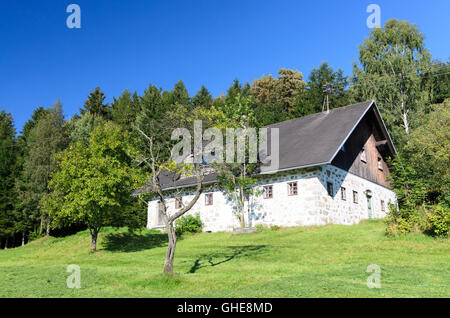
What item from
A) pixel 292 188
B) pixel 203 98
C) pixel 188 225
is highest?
pixel 203 98

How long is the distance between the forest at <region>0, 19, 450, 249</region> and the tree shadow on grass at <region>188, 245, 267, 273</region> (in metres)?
3.52

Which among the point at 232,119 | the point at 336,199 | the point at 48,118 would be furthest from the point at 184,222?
the point at 48,118

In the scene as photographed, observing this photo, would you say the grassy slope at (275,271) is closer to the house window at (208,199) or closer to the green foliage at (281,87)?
the house window at (208,199)

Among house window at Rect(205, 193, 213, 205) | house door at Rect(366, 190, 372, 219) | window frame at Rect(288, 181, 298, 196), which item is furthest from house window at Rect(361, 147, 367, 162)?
house window at Rect(205, 193, 213, 205)

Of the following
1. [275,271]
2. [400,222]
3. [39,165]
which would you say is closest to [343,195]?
[400,222]

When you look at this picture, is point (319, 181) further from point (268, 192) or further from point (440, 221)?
point (440, 221)

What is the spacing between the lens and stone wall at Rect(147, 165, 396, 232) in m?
20.6

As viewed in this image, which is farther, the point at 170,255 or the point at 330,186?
the point at 330,186

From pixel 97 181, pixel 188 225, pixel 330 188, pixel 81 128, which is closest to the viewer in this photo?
pixel 97 181

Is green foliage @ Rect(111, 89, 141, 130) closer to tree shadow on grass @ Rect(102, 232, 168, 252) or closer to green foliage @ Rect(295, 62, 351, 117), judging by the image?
green foliage @ Rect(295, 62, 351, 117)

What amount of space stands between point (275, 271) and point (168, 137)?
17.4ft

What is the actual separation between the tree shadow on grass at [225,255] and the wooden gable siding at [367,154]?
889cm

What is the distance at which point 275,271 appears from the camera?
10227 millimetres
